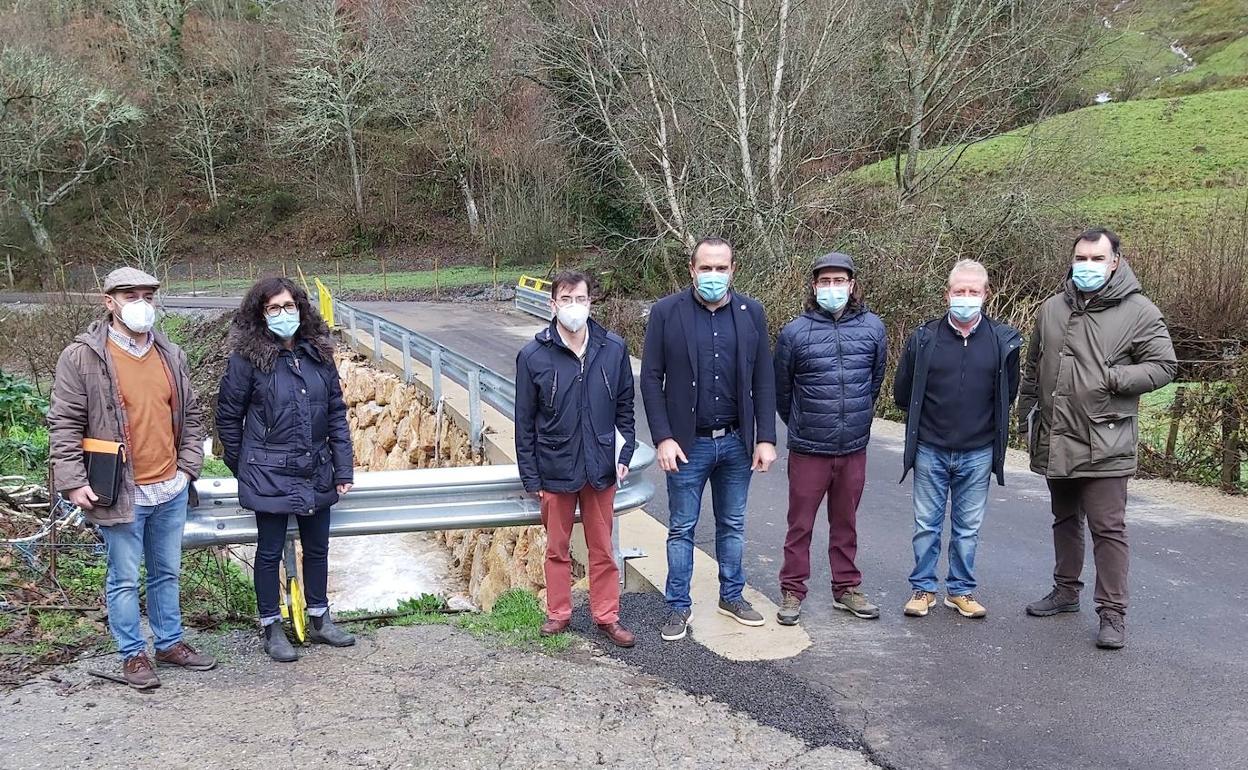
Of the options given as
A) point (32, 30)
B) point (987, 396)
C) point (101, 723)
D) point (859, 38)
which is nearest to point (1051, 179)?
point (859, 38)

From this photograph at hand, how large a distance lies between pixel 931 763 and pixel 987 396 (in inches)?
80.0

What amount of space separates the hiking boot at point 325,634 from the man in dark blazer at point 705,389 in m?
1.59

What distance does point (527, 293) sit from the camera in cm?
2538

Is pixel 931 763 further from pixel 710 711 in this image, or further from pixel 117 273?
pixel 117 273

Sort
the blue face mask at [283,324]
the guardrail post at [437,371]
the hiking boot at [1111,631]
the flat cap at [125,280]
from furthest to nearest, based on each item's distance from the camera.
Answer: the guardrail post at [437,371], the hiking boot at [1111,631], the blue face mask at [283,324], the flat cap at [125,280]

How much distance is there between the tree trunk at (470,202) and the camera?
44.5 m

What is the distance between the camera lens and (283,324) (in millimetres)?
4301

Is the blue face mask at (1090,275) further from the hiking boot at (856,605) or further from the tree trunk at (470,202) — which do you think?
the tree trunk at (470,202)

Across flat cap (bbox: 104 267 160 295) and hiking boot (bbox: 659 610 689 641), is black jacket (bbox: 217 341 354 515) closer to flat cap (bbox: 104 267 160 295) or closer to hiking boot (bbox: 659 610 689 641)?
flat cap (bbox: 104 267 160 295)

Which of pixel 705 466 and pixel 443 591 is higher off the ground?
pixel 705 466

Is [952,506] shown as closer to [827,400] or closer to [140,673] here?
[827,400]

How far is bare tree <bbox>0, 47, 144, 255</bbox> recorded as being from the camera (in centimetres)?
3766

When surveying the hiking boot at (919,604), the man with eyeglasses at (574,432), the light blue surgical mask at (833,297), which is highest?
the light blue surgical mask at (833,297)

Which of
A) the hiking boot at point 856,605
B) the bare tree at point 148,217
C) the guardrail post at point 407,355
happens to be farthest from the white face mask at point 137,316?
the bare tree at point 148,217
